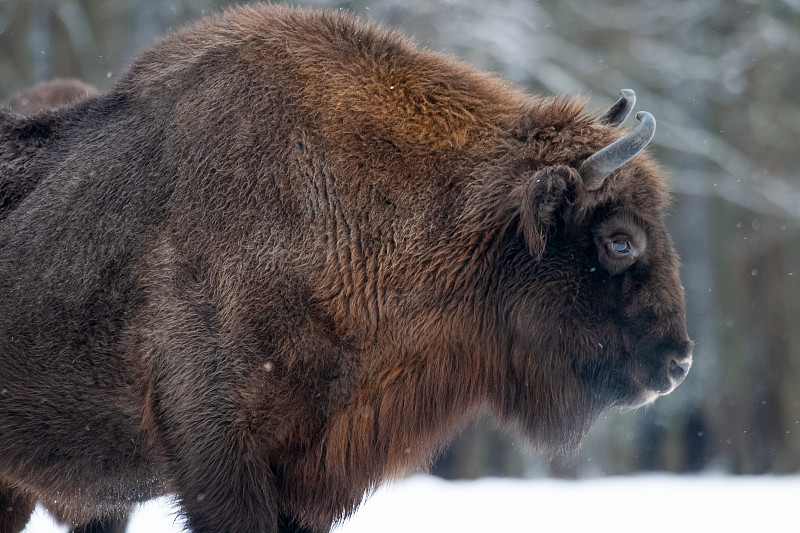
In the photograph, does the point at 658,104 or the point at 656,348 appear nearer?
the point at 656,348

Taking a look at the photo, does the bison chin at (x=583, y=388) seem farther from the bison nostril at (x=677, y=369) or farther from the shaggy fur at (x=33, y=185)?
the shaggy fur at (x=33, y=185)

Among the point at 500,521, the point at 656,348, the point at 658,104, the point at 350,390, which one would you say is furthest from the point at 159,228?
the point at 658,104

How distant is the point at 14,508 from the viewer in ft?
12.6

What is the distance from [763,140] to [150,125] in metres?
6.86

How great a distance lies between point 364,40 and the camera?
3.31 meters

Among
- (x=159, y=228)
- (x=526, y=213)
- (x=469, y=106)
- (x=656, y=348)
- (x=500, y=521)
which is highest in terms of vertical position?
(x=469, y=106)

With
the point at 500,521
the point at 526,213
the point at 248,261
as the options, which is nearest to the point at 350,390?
the point at 248,261

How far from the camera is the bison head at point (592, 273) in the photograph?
3.02 meters

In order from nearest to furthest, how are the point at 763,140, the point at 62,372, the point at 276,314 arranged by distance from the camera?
the point at 276,314, the point at 62,372, the point at 763,140

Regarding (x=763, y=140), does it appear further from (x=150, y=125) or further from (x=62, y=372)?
(x=62, y=372)

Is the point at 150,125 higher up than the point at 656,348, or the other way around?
the point at 150,125

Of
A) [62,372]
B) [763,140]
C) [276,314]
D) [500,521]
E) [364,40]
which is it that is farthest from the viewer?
[763,140]

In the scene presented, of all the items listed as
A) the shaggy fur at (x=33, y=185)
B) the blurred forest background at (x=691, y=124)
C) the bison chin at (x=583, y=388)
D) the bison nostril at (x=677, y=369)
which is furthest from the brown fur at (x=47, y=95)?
the bison nostril at (x=677, y=369)

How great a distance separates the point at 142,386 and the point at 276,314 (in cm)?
61
